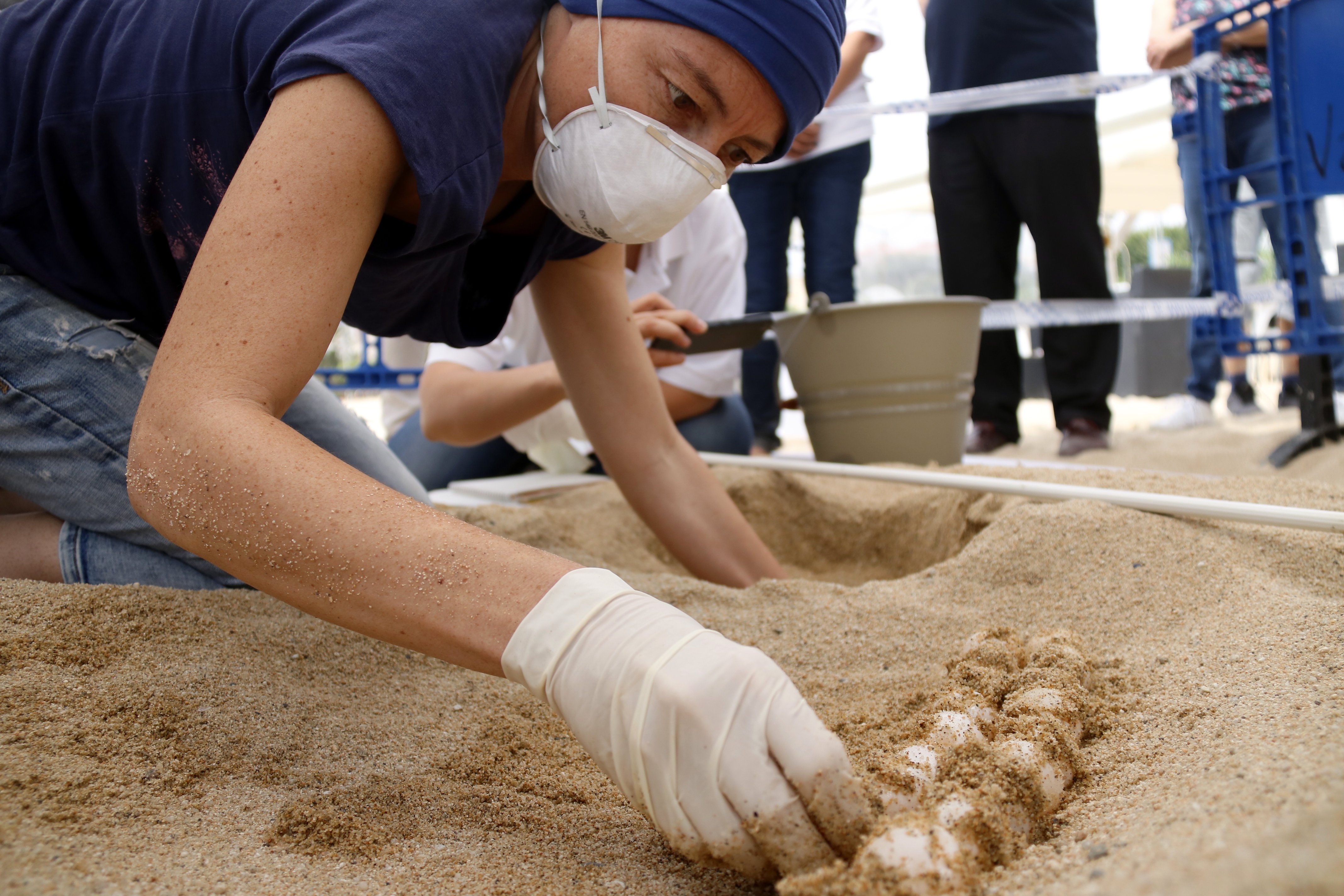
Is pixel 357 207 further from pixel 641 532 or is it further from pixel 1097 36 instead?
pixel 1097 36

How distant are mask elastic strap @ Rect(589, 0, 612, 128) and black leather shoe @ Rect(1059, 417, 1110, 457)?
7.87 ft

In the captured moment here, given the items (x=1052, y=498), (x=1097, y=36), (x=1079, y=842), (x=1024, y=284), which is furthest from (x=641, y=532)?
(x=1024, y=284)

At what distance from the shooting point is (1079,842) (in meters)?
0.63

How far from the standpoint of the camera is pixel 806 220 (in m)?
3.17

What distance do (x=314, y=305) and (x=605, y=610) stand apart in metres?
0.37

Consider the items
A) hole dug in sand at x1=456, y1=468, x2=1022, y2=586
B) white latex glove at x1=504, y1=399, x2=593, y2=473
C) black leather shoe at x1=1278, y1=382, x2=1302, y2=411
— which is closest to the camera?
hole dug in sand at x1=456, y1=468, x2=1022, y2=586

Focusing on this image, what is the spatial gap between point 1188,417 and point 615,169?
3.52 metres

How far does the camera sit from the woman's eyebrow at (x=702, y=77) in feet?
3.08

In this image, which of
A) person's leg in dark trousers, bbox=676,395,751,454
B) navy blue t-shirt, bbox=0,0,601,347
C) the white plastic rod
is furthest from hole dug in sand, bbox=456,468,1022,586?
navy blue t-shirt, bbox=0,0,601,347

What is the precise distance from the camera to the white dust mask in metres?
0.99

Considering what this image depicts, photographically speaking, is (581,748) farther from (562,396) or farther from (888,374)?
(888,374)

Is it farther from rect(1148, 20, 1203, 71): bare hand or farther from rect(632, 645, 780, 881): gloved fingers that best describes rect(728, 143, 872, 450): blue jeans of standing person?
rect(632, 645, 780, 881): gloved fingers

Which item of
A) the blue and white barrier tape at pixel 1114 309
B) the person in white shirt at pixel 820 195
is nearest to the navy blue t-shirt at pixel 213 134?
the person in white shirt at pixel 820 195

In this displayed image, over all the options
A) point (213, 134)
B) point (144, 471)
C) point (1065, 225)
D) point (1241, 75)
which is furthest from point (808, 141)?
point (144, 471)
